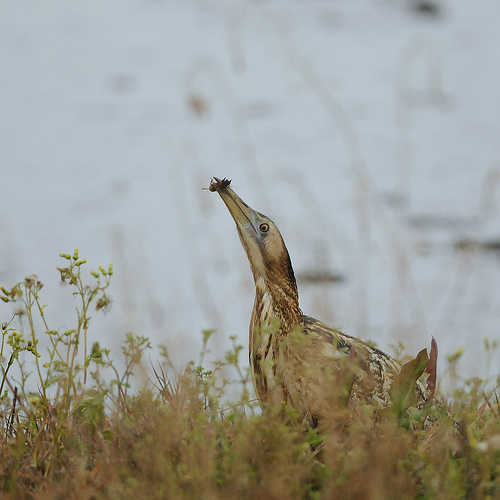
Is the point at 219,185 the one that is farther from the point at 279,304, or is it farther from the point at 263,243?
the point at 279,304

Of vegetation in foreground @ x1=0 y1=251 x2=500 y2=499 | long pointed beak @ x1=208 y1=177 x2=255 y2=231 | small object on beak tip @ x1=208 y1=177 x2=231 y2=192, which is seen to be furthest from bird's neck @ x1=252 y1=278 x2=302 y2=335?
vegetation in foreground @ x1=0 y1=251 x2=500 y2=499

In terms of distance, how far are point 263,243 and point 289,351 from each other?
14.2 inches

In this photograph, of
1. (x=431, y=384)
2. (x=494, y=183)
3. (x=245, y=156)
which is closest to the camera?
(x=431, y=384)

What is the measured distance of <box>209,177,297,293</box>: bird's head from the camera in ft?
8.51

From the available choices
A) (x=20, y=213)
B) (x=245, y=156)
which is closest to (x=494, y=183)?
(x=245, y=156)

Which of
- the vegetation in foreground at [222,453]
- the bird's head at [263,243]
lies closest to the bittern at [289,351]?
the bird's head at [263,243]

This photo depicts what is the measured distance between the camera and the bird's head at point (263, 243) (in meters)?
2.59

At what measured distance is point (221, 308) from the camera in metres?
4.73

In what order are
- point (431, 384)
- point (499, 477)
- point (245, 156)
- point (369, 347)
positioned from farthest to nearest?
1. point (245, 156)
2. point (369, 347)
3. point (431, 384)
4. point (499, 477)

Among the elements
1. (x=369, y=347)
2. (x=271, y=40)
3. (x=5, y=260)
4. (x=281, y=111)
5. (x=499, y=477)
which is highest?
(x=271, y=40)

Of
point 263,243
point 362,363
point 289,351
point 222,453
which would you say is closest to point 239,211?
point 263,243

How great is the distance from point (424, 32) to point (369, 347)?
505cm

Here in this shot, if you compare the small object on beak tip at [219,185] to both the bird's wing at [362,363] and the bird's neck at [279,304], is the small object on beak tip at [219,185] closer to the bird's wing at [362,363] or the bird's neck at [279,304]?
the bird's neck at [279,304]

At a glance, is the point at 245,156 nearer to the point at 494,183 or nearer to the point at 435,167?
the point at 435,167
